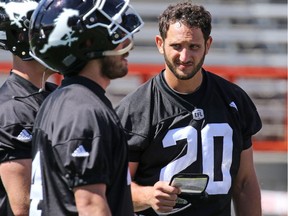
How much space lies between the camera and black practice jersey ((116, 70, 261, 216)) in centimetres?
437

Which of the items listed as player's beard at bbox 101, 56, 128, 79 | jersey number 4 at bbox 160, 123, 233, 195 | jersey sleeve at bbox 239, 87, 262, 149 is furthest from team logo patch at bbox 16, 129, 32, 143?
jersey sleeve at bbox 239, 87, 262, 149

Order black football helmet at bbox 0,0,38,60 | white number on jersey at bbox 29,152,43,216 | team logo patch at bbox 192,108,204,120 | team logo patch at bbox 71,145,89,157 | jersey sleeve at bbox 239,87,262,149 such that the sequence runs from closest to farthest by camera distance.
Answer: team logo patch at bbox 71,145,89,157, white number on jersey at bbox 29,152,43,216, black football helmet at bbox 0,0,38,60, team logo patch at bbox 192,108,204,120, jersey sleeve at bbox 239,87,262,149

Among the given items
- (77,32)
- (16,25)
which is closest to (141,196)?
(16,25)

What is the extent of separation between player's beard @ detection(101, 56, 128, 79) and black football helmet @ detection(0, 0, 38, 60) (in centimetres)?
82

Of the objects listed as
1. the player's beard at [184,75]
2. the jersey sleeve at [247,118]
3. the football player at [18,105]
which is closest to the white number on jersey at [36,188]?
the football player at [18,105]

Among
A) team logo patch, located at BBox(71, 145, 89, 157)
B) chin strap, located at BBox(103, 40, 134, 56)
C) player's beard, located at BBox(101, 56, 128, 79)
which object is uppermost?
chin strap, located at BBox(103, 40, 134, 56)

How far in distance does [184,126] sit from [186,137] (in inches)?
2.3

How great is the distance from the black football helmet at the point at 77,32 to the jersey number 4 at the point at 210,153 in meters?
1.06

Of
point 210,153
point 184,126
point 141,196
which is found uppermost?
point 184,126

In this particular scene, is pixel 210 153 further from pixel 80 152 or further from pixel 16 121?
pixel 80 152

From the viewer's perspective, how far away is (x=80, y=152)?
10.1ft

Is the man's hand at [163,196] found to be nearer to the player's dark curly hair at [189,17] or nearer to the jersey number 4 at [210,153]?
the jersey number 4 at [210,153]

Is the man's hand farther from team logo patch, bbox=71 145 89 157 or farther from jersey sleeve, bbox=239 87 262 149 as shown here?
team logo patch, bbox=71 145 89 157

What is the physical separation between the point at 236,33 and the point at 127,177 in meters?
8.33
